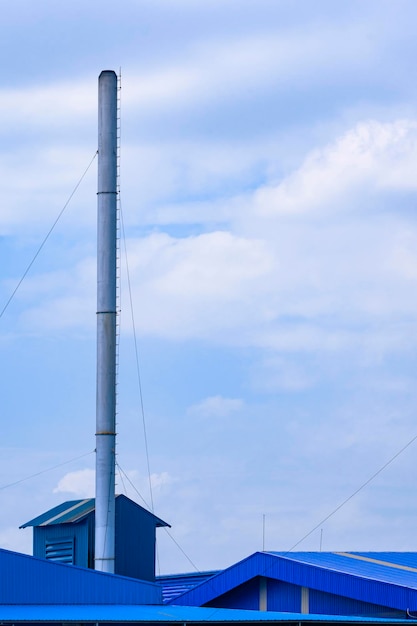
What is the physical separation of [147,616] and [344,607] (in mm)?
8301

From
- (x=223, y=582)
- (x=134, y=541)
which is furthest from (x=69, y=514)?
(x=223, y=582)

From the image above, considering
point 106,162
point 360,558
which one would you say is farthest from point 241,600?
point 106,162

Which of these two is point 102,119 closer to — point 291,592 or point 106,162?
point 106,162

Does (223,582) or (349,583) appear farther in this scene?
(223,582)

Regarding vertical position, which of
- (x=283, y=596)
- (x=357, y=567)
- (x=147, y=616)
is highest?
(x=357, y=567)

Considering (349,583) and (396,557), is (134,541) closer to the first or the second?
(396,557)

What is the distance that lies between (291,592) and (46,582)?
9.44 m

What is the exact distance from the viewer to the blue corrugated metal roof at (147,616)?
34.8 m

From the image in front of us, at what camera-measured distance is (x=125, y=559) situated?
52.9m

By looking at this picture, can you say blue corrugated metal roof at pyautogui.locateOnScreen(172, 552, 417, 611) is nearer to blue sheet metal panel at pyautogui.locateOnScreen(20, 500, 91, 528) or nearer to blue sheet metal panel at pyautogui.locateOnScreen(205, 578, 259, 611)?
blue sheet metal panel at pyautogui.locateOnScreen(205, 578, 259, 611)

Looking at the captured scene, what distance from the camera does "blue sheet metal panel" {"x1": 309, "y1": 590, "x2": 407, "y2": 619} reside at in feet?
132

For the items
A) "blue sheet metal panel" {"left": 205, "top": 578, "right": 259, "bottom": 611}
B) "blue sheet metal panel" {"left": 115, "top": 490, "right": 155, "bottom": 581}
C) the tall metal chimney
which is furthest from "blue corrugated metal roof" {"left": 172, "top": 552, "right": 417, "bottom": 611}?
"blue sheet metal panel" {"left": 115, "top": 490, "right": 155, "bottom": 581}

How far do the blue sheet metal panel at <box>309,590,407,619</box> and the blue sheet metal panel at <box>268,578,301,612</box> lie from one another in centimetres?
77

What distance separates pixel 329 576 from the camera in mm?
41281
